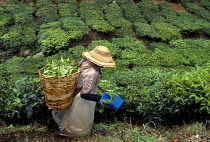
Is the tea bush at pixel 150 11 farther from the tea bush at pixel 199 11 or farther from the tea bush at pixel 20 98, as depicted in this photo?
the tea bush at pixel 20 98

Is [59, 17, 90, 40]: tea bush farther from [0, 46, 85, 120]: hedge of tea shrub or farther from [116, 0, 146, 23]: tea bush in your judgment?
[0, 46, 85, 120]: hedge of tea shrub

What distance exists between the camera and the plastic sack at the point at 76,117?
3.99m

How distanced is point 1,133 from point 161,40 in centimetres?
757

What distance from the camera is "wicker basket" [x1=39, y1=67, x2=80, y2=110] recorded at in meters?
3.40

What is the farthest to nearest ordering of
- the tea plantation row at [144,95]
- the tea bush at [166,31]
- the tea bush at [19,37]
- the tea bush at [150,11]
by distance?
1. the tea bush at [150,11]
2. the tea bush at [166,31]
3. the tea bush at [19,37]
4. the tea plantation row at [144,95]

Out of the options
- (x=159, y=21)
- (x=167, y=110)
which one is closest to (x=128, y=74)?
(x=167, y=110)

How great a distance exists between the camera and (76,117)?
4031mm

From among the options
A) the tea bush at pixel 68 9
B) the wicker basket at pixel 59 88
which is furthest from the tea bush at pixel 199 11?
the wicker basket at pixel 59 88

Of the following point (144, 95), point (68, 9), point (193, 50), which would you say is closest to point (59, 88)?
point (144, 95)

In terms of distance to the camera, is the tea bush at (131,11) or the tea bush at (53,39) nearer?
the tea bush at (53,39)

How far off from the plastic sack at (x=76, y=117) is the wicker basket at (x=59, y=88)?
22cm

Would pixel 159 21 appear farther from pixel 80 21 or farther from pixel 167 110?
pixel 167 110

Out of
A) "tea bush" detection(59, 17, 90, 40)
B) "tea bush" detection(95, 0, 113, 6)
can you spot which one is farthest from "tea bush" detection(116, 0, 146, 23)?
"tea bush" detection(59, 17, 90, 40)

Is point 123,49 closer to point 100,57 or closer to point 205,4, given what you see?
point 100,57
